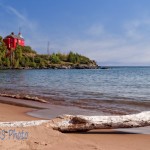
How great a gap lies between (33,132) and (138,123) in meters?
2.94

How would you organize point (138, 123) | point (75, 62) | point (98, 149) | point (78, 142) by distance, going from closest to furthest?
point (98, 149) < point (78, 142) < point (138, 123) < point (75, 62)

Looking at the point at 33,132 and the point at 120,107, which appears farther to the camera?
the point at 120,107

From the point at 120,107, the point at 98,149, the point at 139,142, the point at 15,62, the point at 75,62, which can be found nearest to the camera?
the point at 98,149

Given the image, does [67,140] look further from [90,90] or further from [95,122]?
[90,90]

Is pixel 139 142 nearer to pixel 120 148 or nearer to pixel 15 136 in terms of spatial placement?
pixel 120 148

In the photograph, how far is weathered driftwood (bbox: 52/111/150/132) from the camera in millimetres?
6488

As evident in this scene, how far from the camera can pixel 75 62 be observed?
151 metres

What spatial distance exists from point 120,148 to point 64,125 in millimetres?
1682

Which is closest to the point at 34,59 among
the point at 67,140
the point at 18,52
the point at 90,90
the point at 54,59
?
the point at 54,59

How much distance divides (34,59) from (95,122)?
122 meters

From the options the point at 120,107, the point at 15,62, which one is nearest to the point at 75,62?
the point at 15,62

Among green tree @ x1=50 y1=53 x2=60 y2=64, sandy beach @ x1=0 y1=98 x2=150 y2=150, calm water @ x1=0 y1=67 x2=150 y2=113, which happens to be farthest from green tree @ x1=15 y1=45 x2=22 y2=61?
sandy beach @ x1=0 y1=98 x2=150 y2=150

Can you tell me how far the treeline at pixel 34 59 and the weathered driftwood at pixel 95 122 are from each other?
92.5 m

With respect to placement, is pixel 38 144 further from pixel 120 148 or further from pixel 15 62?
pixel 15 62
